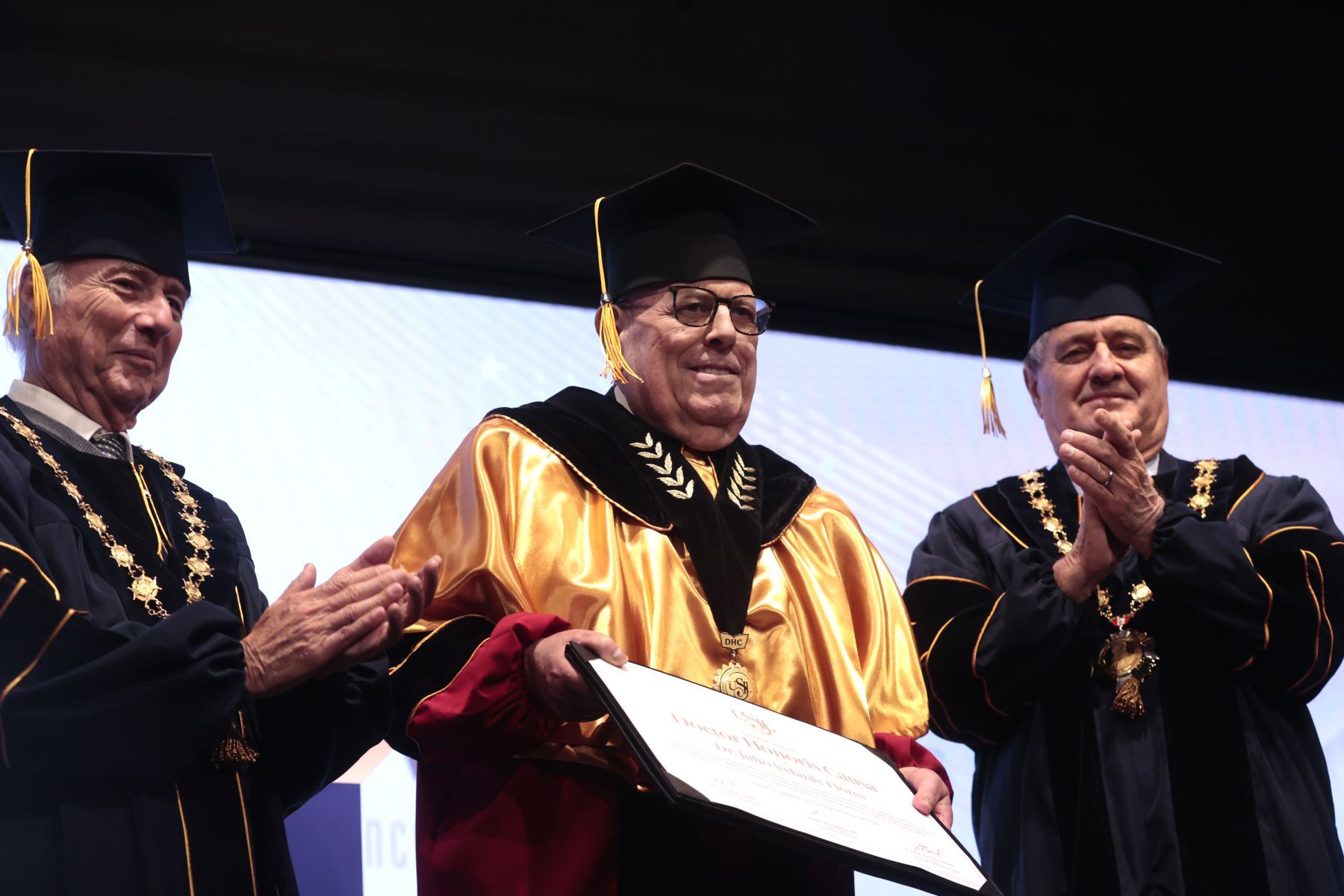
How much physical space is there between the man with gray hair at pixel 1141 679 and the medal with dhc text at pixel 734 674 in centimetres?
67

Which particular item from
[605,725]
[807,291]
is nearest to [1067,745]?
[605,725]

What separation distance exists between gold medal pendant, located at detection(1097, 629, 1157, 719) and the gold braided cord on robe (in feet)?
1.74

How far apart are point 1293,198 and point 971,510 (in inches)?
90.6

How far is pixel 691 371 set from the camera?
3.15 m

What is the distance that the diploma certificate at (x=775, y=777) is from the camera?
2252mm

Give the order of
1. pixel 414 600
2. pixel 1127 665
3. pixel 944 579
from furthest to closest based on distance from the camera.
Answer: pixel 944 579 < pixel 1127 665 < pixel 414 600

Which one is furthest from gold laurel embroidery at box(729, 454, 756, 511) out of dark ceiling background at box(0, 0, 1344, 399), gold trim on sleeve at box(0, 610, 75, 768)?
dark ceiling background at box(0, 0, 1344, 399)

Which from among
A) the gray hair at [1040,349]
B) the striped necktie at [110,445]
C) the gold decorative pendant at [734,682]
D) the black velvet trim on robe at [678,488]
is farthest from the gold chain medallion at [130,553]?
the gray hair at [1040,349]

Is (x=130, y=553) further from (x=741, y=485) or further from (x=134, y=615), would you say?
(x=741, y=485)

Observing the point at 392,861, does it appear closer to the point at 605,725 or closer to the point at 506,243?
the point at 605,725

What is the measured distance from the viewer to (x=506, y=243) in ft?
15.0

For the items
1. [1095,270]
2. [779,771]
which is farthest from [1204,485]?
[779,771]

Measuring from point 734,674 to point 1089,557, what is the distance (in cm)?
90

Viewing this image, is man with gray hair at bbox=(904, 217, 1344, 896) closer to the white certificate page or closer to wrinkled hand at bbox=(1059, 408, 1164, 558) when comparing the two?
wrinkled hand at bbox=(1059, 408, 1164, 558)
